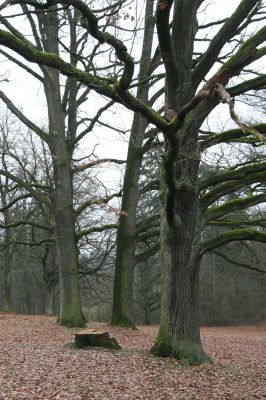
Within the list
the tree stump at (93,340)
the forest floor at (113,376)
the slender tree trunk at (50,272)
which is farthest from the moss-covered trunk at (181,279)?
the slender tree trunk at (50,272)

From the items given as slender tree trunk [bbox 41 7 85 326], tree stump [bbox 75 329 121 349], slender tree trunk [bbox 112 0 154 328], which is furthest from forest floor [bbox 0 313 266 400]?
slender tree trunk [bbox 112 0 154 328]

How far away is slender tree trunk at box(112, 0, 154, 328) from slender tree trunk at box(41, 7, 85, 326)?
145cm

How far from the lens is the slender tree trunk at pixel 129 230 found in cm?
1550

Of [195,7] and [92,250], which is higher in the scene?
[195,7]

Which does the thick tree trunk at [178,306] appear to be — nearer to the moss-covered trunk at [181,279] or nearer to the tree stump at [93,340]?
the moss-covered trunk at [181,279]

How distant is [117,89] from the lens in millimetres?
6473

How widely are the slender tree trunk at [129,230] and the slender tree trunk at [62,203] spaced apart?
1453 mm

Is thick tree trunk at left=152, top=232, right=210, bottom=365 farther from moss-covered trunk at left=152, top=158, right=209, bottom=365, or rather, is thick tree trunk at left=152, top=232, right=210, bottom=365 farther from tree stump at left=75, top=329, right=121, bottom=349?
tree stump at left=75, top=329, right=121, bottom=349

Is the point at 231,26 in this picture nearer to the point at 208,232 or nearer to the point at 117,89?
the point at 117,89

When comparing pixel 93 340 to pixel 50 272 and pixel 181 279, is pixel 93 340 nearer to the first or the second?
pixel 181 279

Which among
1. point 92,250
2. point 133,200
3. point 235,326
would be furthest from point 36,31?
point 235,326

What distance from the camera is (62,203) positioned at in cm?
1524

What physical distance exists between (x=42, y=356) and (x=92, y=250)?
20207 mm

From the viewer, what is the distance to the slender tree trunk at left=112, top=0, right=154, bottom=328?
610 inches
